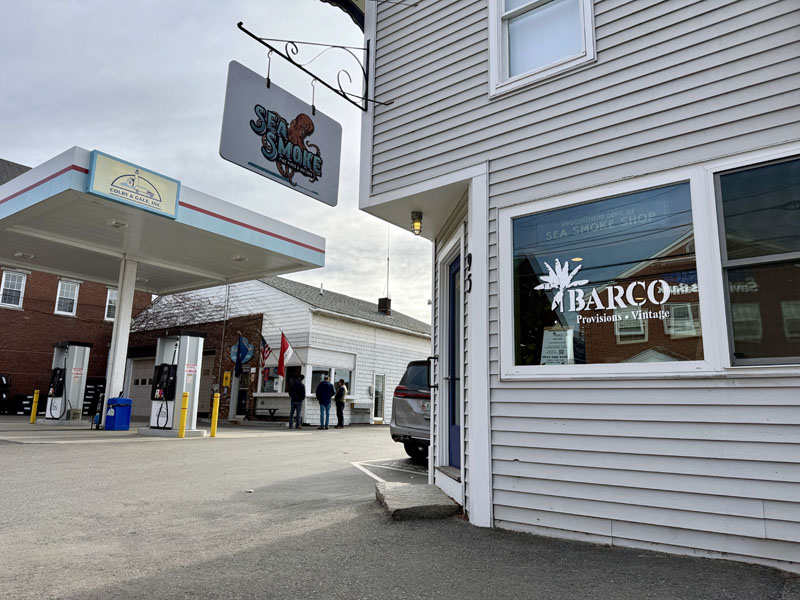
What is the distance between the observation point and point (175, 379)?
14234mm

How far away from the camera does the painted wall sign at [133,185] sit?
10822mm

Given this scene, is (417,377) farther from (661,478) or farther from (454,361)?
(661,478)

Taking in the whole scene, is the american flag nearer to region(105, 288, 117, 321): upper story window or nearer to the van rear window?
region(105, 288, 117, 321): upper story window

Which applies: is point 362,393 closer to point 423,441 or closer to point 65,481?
point 423,441

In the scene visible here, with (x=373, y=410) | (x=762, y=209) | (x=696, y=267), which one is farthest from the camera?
(x=373, y=410)

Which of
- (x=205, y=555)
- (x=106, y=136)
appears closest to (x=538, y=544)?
(x=205, y=555)

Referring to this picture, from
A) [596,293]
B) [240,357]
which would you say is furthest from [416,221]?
[240,357]

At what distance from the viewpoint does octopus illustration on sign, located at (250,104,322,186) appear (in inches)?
241

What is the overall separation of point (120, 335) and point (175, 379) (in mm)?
2283

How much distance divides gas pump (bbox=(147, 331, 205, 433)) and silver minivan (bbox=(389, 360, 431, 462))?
7.46m

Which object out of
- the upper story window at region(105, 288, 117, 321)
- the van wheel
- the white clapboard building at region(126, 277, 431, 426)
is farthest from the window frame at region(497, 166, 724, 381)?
the upper story window at region(105, 288, 117, 321)

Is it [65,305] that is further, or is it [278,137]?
[65,305]

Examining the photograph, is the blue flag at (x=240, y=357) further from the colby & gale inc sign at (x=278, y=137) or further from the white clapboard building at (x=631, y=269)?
the white clapboard building at (x=631, y=269)

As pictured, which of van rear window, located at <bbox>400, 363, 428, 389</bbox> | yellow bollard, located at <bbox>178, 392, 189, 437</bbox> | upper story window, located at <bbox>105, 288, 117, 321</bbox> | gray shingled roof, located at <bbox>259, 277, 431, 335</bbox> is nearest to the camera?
van rear window, located at <bbox>400, 363, 428, 389</bbox>
